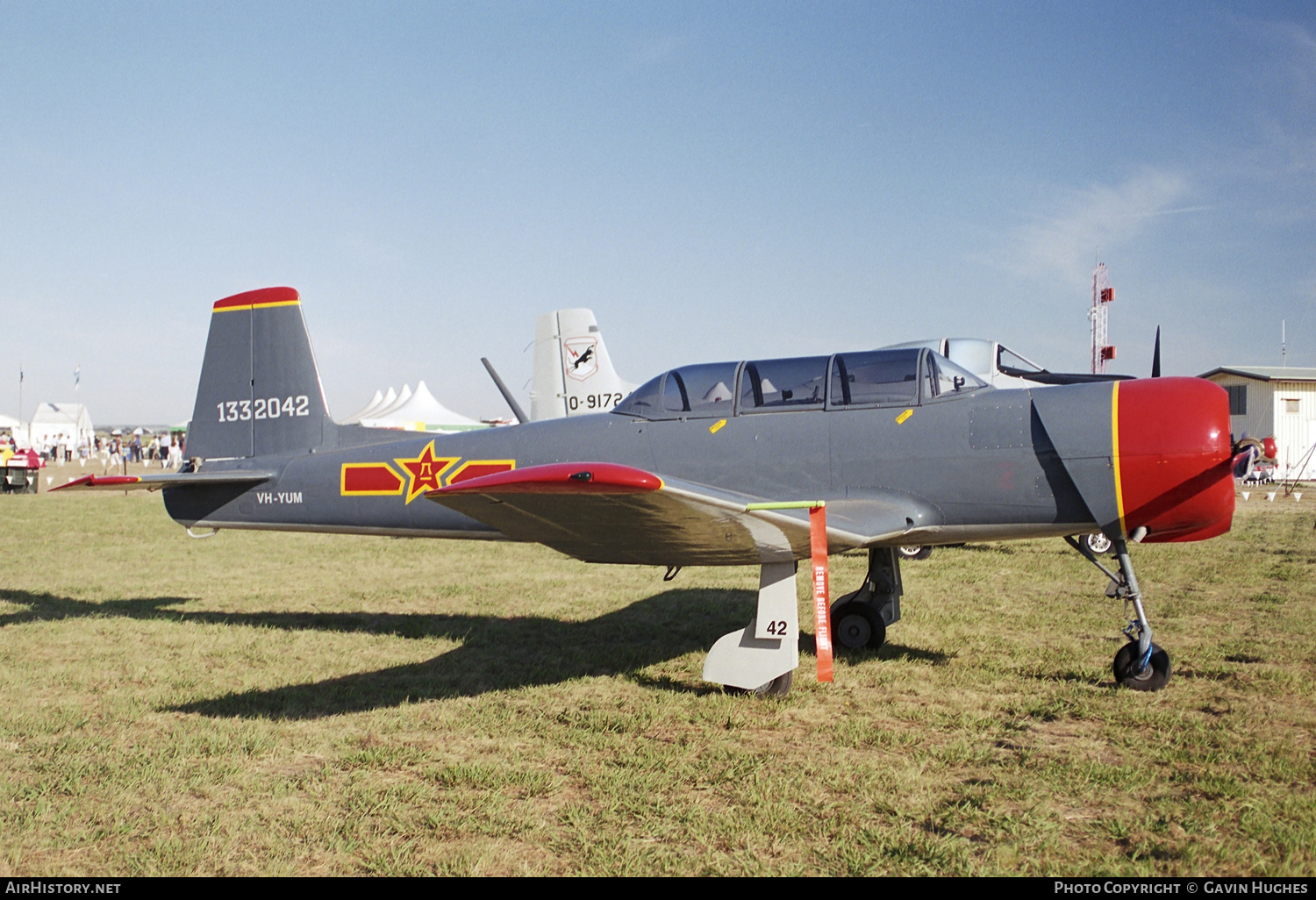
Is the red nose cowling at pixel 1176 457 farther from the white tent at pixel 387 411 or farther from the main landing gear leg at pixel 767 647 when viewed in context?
the white tent at pixel 387 411

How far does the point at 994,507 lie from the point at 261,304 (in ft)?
21.2

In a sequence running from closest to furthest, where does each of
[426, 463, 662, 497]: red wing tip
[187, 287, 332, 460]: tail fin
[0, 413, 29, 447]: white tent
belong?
[426, 463, 662, 497]: red wing tip → [187, 287, 332, 460]: tail fin → [0, 413, 29, 447]: white tent

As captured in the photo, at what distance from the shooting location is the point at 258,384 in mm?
7938

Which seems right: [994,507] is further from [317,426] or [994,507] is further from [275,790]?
[317,426]

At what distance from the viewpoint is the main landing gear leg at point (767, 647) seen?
539 cm

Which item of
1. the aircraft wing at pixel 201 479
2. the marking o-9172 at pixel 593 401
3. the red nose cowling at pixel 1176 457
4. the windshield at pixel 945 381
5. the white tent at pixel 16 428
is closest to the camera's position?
the red nose cowling at pixel 1176 457

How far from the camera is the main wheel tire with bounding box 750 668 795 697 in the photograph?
546 centimetres

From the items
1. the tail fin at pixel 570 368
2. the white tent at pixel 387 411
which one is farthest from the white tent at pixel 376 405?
the tail fin at pixel 570 368

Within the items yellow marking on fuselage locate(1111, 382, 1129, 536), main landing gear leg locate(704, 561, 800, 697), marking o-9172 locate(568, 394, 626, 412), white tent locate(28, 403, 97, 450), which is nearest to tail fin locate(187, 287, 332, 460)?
main landing gear leg locate(704, 561, 800, 697)

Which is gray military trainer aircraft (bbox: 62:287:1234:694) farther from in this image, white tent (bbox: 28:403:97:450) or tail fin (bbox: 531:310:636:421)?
white tent (bbox: 28:403:97:450)

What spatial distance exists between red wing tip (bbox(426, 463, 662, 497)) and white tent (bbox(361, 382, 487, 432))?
35.8m

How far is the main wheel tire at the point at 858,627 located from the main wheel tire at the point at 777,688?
1.39 m

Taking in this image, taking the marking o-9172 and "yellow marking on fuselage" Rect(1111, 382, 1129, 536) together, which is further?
the marking o-9172

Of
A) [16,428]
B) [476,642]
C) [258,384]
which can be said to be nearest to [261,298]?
[258,384]
